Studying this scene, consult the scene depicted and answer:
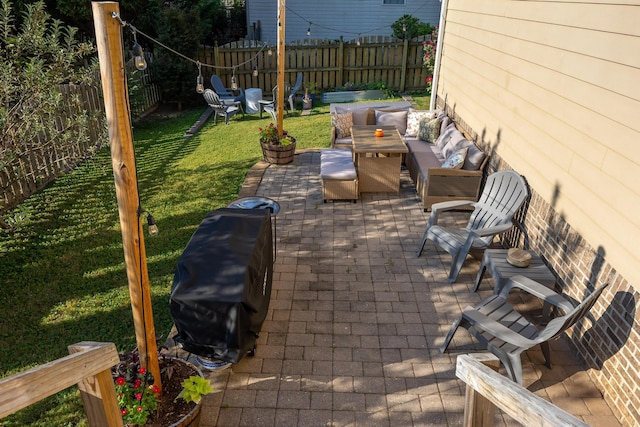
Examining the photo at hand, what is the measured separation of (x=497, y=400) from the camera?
6.03 ft

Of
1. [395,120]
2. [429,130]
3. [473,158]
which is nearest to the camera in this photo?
[473,158]

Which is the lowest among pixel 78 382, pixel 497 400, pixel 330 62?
pixel 78 382

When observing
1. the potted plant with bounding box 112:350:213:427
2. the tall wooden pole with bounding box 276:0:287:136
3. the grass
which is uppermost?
the tall wooden pole with bounding box 276:0:287:136

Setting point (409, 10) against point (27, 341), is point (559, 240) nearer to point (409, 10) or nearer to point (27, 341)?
point (27, 341)

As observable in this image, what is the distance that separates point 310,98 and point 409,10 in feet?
22.8

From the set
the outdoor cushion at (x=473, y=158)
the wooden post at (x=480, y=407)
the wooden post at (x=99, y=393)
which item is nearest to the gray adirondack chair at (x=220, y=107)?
the outdoor cushion at (x=473, y=158)

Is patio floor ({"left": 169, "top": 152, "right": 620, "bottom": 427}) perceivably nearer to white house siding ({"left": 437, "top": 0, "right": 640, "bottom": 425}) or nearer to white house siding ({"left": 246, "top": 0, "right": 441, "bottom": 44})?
white house siding ({"left": 437, "top": 0, "right": 640, "bottom": 425})

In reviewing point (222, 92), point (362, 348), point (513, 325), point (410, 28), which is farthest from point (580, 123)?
point (410, 28)

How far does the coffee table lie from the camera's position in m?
7.17

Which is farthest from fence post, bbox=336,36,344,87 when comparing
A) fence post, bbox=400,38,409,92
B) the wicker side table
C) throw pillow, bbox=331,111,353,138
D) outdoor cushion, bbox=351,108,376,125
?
the wicker side table

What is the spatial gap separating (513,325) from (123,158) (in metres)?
3.37

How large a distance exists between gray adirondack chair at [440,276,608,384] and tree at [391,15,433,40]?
13521 mm

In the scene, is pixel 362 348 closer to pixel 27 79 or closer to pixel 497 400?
pixel 497 400

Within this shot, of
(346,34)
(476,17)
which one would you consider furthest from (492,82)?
(346,34)
